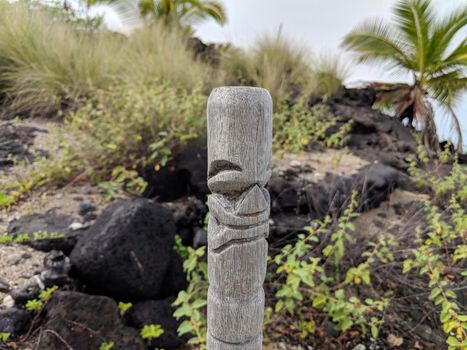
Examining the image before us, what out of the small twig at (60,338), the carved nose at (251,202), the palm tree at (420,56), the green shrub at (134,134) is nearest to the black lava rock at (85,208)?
the green shrub at (134,134)

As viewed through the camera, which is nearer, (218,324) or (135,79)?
(218,324)

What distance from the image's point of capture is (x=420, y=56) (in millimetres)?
6867

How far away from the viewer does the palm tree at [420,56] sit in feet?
22.1

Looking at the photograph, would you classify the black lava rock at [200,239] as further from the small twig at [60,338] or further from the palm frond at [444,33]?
the palm frond at [444,33]

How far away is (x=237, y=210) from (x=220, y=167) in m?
0.20

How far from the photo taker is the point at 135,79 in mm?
4527

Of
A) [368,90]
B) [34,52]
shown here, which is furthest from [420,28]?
[34,52]

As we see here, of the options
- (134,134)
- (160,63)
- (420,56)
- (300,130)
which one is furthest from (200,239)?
(420,56)

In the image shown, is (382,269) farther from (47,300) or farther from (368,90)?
(368,90)

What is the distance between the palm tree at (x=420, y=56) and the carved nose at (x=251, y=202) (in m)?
6.19

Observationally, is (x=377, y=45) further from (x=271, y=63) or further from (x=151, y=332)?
(x=151, y=332)

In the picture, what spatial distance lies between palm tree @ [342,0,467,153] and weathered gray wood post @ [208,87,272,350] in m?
6.16

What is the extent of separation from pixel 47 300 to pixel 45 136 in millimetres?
2728

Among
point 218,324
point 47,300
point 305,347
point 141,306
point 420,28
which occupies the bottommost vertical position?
point 305,347
